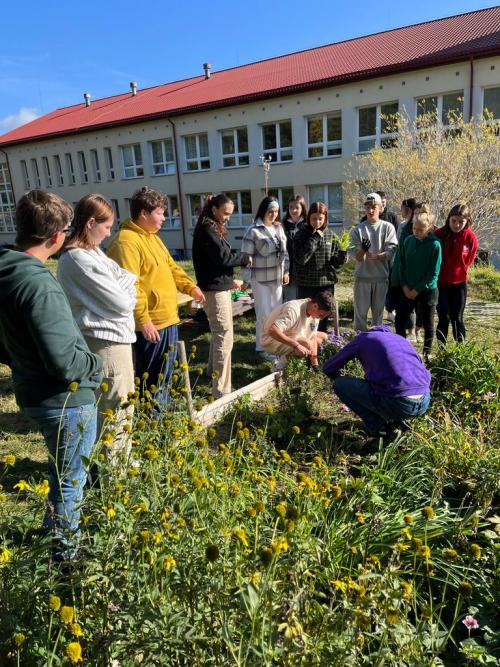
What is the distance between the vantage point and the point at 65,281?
9.32 ft

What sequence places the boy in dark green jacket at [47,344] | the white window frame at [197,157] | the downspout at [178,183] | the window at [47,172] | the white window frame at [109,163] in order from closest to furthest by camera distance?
the boy in dark green jacket at [47,344], the white window frame at [197,157], the downspout at [178,183], the white window frame at [109,163], the window at [47,172]

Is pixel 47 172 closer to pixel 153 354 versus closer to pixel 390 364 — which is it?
pixel 153 354

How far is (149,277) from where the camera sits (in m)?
3.67

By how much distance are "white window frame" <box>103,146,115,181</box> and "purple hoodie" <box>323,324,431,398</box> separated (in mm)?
26972

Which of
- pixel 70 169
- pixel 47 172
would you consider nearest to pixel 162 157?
pixel 70 169

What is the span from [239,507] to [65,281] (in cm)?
160

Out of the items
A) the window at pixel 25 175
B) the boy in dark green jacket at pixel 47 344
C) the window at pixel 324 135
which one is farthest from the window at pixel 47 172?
the boy in dark green jacket at pixel 47 344

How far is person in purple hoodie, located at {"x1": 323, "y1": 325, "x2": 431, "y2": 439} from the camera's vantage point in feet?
11.6

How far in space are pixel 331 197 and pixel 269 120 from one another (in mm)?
4422

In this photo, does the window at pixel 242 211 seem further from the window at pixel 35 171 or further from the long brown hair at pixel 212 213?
the long brown hair at pixel 212 213

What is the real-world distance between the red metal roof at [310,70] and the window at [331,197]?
149 inches

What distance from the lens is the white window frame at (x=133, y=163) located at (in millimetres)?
26500

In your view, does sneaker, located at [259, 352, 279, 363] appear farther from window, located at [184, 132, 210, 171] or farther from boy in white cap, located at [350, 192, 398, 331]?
window, located at [184, 132, 210, 171]

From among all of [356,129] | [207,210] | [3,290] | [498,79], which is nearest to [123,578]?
[3,290]
